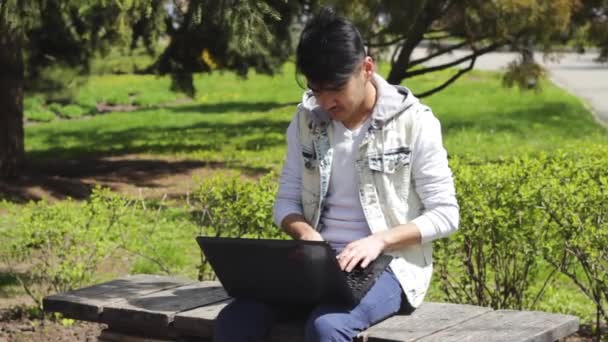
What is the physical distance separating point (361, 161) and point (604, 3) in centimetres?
765

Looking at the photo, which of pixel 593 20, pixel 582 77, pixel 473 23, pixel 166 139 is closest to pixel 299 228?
pixel 473 23

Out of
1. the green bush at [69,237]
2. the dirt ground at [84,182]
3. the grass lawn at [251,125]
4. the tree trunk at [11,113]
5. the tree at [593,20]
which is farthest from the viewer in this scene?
the grass lawn at [251,125]

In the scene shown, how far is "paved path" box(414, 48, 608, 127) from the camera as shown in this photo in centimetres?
1982

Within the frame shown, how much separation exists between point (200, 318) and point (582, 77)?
24540 mm

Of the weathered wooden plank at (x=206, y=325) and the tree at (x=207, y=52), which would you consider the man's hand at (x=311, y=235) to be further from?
the tree at (x=207, y=52)

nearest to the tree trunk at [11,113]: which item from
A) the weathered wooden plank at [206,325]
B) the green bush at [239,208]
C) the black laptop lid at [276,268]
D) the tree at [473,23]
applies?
the tree at [473,23]

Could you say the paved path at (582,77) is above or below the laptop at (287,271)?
below

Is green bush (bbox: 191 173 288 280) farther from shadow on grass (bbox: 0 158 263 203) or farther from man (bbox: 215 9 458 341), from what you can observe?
shadow on grass (bbox: 0 158 263 203)

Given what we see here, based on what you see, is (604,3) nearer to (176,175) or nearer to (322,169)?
(176,175)

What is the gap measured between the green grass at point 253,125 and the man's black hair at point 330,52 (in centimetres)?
694

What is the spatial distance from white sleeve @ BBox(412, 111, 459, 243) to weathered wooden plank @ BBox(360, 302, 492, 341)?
26 centimetres

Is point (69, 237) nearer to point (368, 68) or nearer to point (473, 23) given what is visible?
point (368, 68)

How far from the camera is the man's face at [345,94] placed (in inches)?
141

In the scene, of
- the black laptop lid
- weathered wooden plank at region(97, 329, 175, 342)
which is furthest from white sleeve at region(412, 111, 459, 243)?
weathered wooden plank at region(97, 329, 175, 342)
